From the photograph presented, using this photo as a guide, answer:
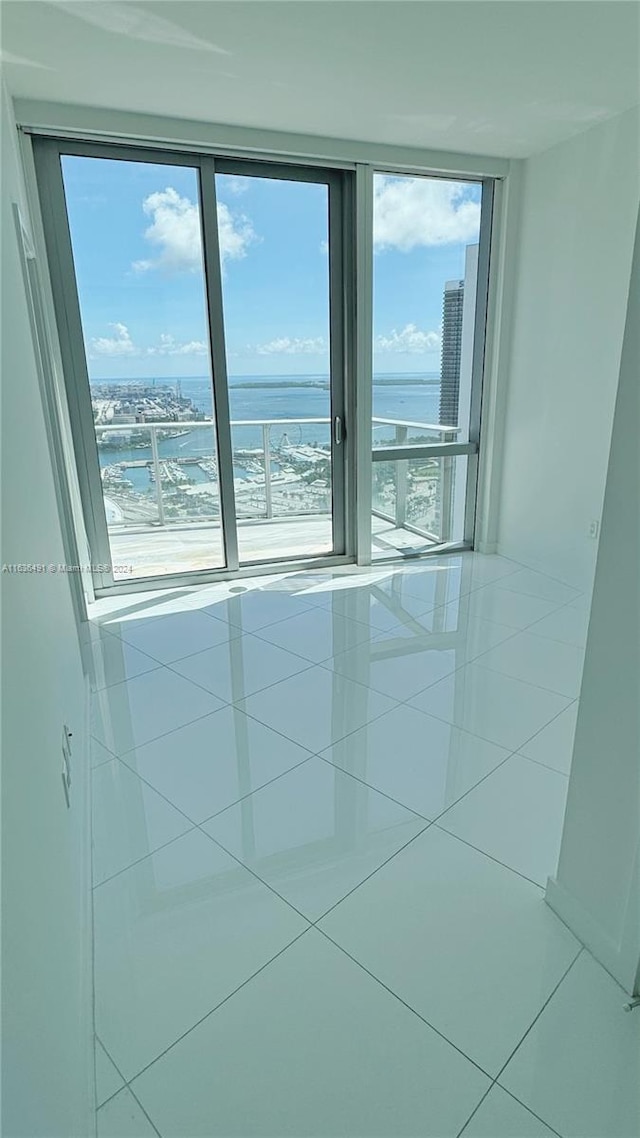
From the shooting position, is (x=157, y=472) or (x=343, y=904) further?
(x=157, y=472)

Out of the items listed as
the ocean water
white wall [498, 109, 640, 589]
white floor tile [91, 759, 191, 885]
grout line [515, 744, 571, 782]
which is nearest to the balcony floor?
the ocean water

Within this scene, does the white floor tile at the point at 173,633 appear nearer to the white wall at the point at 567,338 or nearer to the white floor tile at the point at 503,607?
the white floor tile at the point at 503,607

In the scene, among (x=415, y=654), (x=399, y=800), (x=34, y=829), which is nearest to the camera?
(x=34, y=829)

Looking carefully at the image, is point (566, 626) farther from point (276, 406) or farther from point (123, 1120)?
point (123, 1120)

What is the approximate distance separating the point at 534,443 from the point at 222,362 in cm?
213

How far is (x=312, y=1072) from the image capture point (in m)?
1.16

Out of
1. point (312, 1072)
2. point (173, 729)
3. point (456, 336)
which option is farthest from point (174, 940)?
point (456, 336)

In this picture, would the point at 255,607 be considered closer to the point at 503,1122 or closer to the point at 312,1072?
the point at 312,1072

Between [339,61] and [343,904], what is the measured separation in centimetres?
307

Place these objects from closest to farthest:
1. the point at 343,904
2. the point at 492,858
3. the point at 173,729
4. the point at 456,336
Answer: the point at 343,904 < the point at 492,858 < the point at 173,729 < the point at 456,336

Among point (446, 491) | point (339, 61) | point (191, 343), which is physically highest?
point (339, 61)

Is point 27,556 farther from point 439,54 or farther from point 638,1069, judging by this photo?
point 439,54

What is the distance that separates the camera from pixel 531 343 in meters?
3.90

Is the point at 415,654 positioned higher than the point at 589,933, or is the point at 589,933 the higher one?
the point at 589,933
